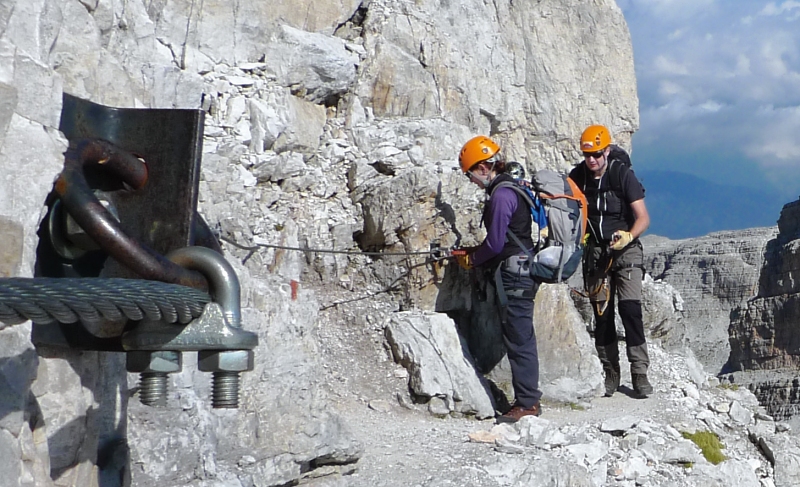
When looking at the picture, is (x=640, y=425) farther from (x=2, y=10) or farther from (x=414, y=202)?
(x=2, y=10)

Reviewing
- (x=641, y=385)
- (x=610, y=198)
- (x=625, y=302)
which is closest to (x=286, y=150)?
(x=610, y=198)

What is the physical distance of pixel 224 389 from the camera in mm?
2945

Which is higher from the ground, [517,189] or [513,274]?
[517,189]

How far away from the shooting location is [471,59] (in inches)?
415

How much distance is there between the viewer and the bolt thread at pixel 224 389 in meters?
2.95

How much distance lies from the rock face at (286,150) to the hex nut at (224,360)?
0.57 metres

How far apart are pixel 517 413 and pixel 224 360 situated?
190 inches

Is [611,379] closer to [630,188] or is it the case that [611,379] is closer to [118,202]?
[630,188]

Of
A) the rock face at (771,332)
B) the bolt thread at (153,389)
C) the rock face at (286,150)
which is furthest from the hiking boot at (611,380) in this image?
the rock face at (771,332)

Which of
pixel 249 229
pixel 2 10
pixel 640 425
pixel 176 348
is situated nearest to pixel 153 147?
pixel 2 10

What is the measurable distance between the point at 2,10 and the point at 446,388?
5338 mm

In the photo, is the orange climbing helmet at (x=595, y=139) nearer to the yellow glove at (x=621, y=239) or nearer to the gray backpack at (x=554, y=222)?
the gray backpack at (x=554, y=222)

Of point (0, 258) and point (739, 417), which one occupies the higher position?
point (0, 258)

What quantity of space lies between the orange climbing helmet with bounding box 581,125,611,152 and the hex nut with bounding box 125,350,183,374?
228 inches
